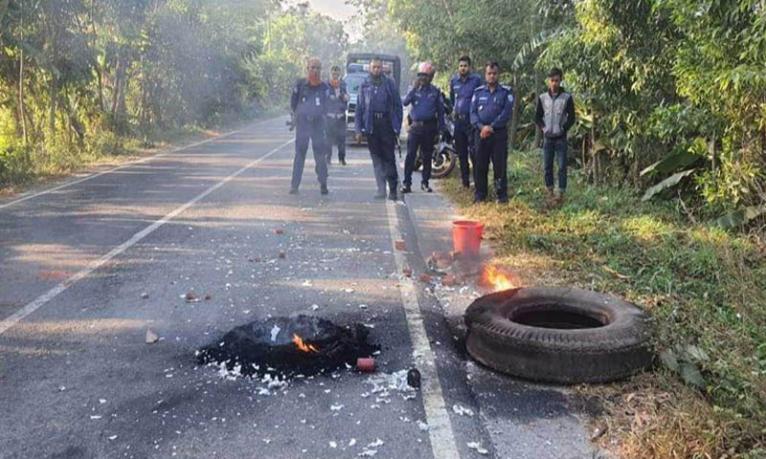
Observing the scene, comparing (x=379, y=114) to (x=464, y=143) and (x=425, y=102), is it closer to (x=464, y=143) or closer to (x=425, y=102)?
(x=425, y=102)

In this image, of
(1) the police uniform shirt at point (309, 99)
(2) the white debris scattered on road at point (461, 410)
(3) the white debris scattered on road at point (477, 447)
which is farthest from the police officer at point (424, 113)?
(3) the white debris scattered on road at point (477, 447)

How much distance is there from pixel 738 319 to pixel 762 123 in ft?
8.64

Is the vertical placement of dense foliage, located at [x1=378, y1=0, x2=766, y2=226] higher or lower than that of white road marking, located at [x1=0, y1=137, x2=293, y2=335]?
higher

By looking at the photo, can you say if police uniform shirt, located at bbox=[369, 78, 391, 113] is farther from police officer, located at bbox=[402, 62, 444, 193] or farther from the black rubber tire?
the black rubber tire

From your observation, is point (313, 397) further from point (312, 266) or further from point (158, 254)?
point (158, 254)

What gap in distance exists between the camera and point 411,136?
11.5 meters

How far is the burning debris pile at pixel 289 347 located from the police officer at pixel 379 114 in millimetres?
5985

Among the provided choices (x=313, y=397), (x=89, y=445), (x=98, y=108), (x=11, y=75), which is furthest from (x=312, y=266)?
(x=98, y=108)

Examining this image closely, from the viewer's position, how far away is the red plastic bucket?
714 centimetres

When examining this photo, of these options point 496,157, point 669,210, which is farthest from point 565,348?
point 496,157

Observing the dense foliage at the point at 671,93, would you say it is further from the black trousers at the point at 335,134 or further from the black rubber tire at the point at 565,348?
the black trousers at the point at 335,134

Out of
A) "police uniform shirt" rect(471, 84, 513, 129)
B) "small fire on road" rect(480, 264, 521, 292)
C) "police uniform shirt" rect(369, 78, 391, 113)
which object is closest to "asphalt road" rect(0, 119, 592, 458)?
"small fire on road" rect(480, 264, 521, 292)

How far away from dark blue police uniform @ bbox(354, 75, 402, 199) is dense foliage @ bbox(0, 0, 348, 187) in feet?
22.6

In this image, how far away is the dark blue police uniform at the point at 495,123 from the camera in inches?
391
